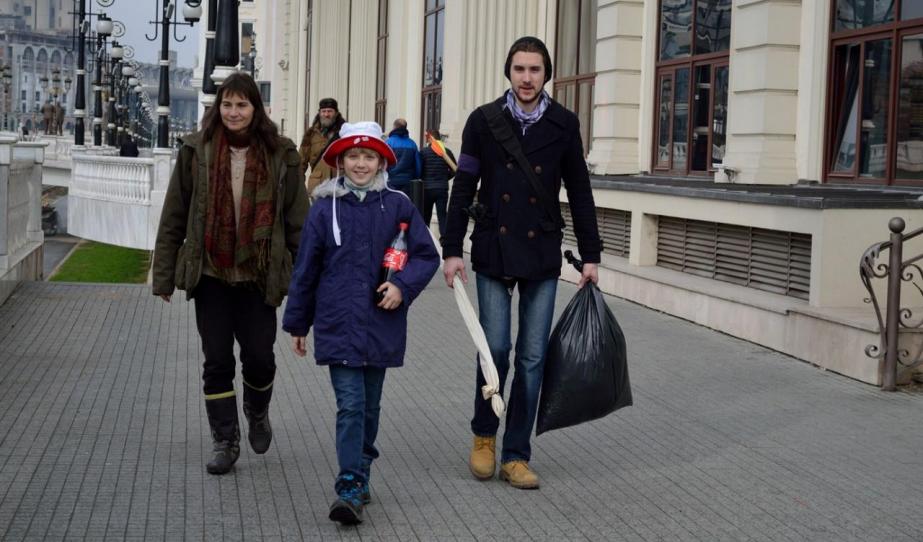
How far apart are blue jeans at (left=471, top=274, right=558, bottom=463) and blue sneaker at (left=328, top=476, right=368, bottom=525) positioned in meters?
1.03

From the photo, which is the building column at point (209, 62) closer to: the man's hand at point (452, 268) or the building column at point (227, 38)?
the building column at point (227, 38)

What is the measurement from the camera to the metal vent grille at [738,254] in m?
12.2

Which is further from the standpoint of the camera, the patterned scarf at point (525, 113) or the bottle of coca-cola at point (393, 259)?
the patterned scarf at point (525, 113)

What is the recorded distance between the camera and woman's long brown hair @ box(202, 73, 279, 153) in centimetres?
710

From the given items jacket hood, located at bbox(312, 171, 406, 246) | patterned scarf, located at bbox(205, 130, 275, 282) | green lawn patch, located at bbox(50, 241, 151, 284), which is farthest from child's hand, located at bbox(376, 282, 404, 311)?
green lawn patch, located at bbox(50, 241, 151, 284)

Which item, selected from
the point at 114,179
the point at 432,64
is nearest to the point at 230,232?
the point at 114,179

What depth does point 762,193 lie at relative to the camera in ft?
41.8

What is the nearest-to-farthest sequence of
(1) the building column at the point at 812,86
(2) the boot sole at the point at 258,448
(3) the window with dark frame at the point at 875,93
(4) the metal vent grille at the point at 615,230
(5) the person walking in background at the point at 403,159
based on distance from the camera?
(2) the boot sole at the point at 258,448
(3) the window with dark frame at the point at 875,93
(1) the building column at the point at 812,86
(4) the metal vent grille at the point at 615,230
(5) the person walking in background at the point at 403,159

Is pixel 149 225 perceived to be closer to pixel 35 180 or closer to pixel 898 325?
pixel 35 180

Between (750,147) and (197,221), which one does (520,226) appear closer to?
(197,221)

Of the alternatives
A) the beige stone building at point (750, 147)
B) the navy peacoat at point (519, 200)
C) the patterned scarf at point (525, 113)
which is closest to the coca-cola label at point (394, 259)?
the navy peacoat at point (519, 200)

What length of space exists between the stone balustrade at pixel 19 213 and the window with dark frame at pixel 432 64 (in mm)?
17134

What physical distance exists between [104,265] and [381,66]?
17.4 meters

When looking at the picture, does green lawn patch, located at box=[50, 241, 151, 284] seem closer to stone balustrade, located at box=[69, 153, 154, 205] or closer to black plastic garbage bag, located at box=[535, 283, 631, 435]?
stone balustrade, located at box=[69, 153, 154, 205]
